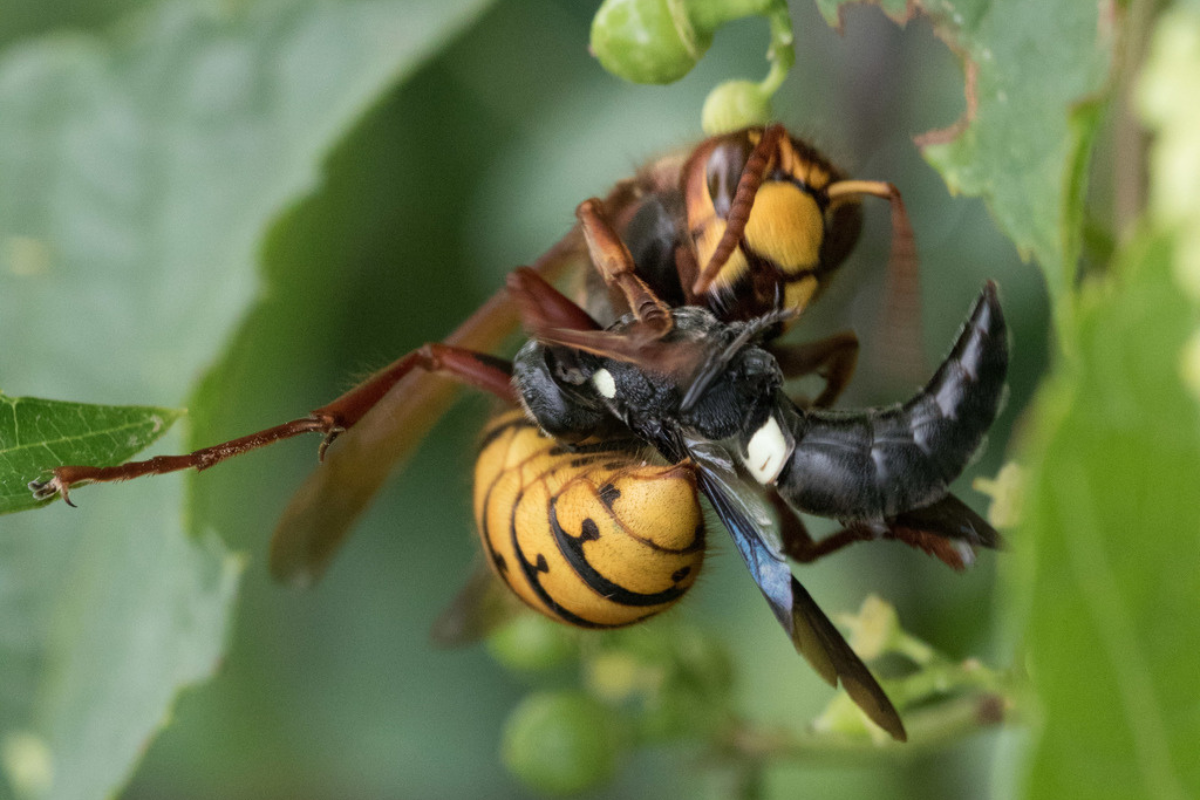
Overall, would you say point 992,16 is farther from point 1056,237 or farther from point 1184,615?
point 1184,615

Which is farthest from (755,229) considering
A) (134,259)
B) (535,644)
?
(134,259)

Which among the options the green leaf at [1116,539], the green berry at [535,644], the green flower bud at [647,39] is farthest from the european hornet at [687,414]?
the green berry at [535,644]

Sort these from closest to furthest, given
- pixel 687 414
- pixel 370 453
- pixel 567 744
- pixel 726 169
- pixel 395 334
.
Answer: pixel 687 414
pixel 726 169
pixel 370 453
pixel 567 744
pixel 395 334

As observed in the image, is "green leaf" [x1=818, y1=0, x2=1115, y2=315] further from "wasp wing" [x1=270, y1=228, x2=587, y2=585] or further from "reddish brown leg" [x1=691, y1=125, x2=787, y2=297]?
"wasp wing" [x1=270, y1=228, x2=587, y2=585]

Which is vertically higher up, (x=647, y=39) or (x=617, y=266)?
(x=647, y=39)

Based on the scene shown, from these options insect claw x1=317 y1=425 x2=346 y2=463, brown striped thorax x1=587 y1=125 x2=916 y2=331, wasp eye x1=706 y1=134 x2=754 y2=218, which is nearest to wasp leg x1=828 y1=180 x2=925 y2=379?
brown striped thorax x1=587 y1=125 x2=916 y2=331

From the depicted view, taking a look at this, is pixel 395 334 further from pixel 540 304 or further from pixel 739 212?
pixel 739 212

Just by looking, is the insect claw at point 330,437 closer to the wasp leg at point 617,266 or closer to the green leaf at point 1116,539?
the wasp leg at point 617,266
